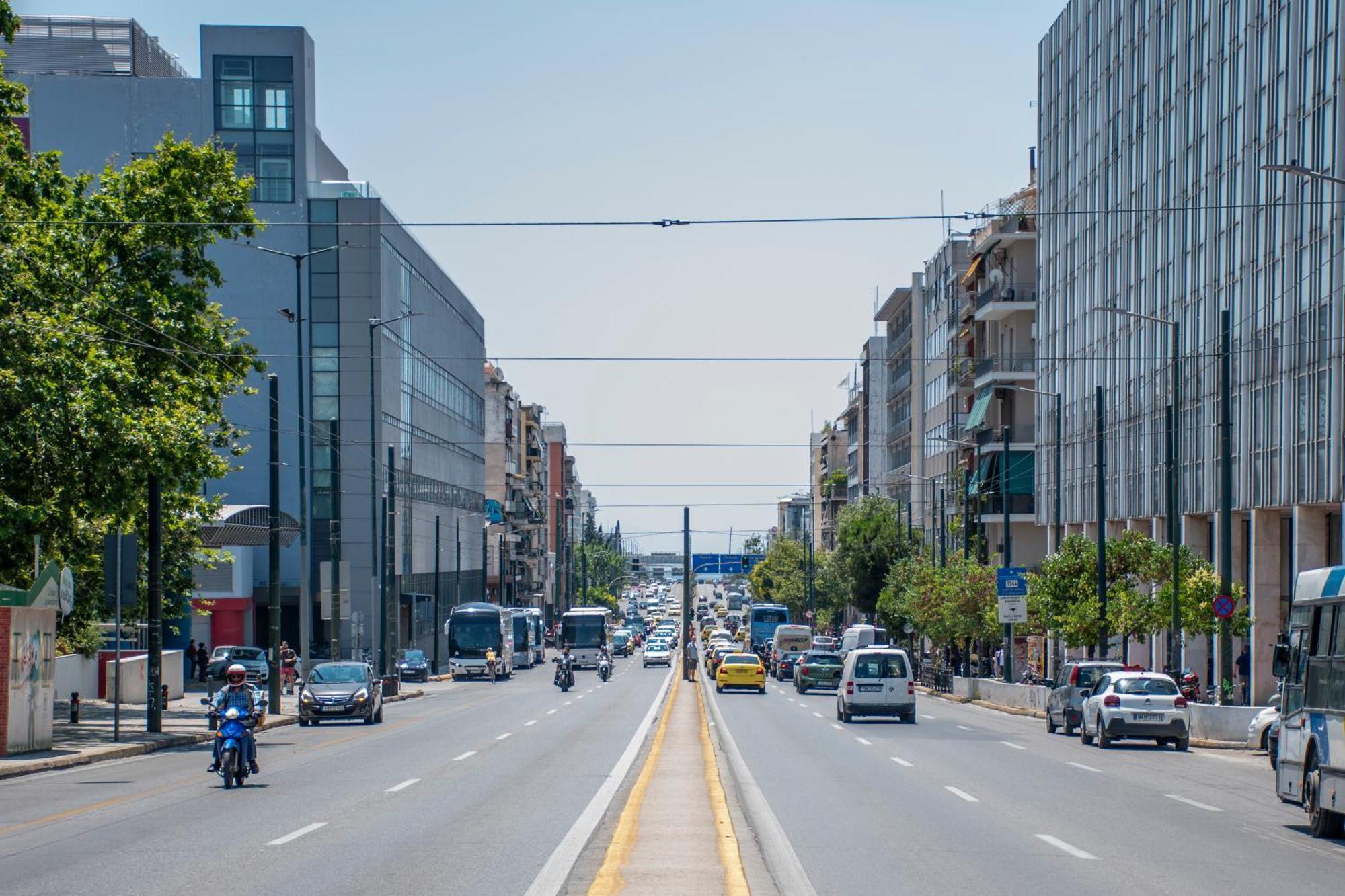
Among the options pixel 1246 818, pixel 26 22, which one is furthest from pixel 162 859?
pixel 26 22

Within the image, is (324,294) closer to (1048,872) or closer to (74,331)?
(74,331)

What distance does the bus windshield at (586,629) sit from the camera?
96312 millimetres

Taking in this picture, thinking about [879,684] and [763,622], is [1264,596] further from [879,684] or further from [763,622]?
[763,622]

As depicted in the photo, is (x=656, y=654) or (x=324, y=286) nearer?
(x=324, y=286)

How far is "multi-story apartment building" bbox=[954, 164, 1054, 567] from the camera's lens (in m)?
86.8

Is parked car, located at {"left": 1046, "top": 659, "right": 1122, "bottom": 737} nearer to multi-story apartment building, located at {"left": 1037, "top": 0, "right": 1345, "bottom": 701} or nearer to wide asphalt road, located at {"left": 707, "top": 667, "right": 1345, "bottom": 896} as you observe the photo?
wide asphalt road, located at {"left": 707, "top": 667, "right": 1345, "bottom": 896}

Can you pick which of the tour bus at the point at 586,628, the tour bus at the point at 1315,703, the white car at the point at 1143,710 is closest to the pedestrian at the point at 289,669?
the white car at the point at 1143,710

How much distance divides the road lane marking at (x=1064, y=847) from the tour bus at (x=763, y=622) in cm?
9312

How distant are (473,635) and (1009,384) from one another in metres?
30.6

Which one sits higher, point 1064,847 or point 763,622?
point 1064,847

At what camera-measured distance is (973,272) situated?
95.4 m

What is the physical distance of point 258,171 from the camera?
8362 centimetres

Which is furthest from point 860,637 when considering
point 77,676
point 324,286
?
point 77,676

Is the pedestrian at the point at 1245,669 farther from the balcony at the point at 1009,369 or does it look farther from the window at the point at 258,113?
the window at the point at 258,113
